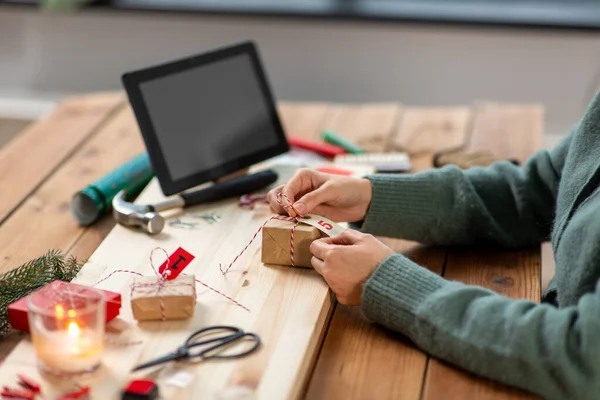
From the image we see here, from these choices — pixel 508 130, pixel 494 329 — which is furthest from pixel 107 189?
pixel 508 130

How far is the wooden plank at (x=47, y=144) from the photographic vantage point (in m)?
1.71

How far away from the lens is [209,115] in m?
1.61

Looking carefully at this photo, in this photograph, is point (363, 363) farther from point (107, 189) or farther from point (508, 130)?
point (508, 130)

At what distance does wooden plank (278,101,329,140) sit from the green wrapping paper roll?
0.42m

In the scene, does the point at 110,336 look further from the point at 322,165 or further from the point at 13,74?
the point at 13,74

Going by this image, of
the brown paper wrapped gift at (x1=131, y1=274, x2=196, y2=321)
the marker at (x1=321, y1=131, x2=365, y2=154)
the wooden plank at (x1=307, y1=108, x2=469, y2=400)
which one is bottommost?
the marker at (x1=321, y1=131, x2=365, y2=154)

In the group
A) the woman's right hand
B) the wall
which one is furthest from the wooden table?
the wall

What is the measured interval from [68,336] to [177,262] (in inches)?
10.2

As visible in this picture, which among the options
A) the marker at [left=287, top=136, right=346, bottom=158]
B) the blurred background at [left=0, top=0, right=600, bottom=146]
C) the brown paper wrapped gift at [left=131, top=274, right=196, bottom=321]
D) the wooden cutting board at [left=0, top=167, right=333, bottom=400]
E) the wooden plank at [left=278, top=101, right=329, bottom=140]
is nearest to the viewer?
the wooden cutting board at [left=0, top=167, right=333, bottom=400]

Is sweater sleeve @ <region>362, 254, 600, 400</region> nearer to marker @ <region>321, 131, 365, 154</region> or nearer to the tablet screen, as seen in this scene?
the tablet screen

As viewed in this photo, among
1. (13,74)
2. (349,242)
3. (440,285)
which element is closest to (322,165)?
(349,242)

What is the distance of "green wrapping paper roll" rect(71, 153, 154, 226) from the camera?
1.55m

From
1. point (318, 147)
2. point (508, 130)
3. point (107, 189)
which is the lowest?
point (508, 130)

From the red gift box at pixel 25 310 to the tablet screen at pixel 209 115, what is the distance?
41 centimetres
